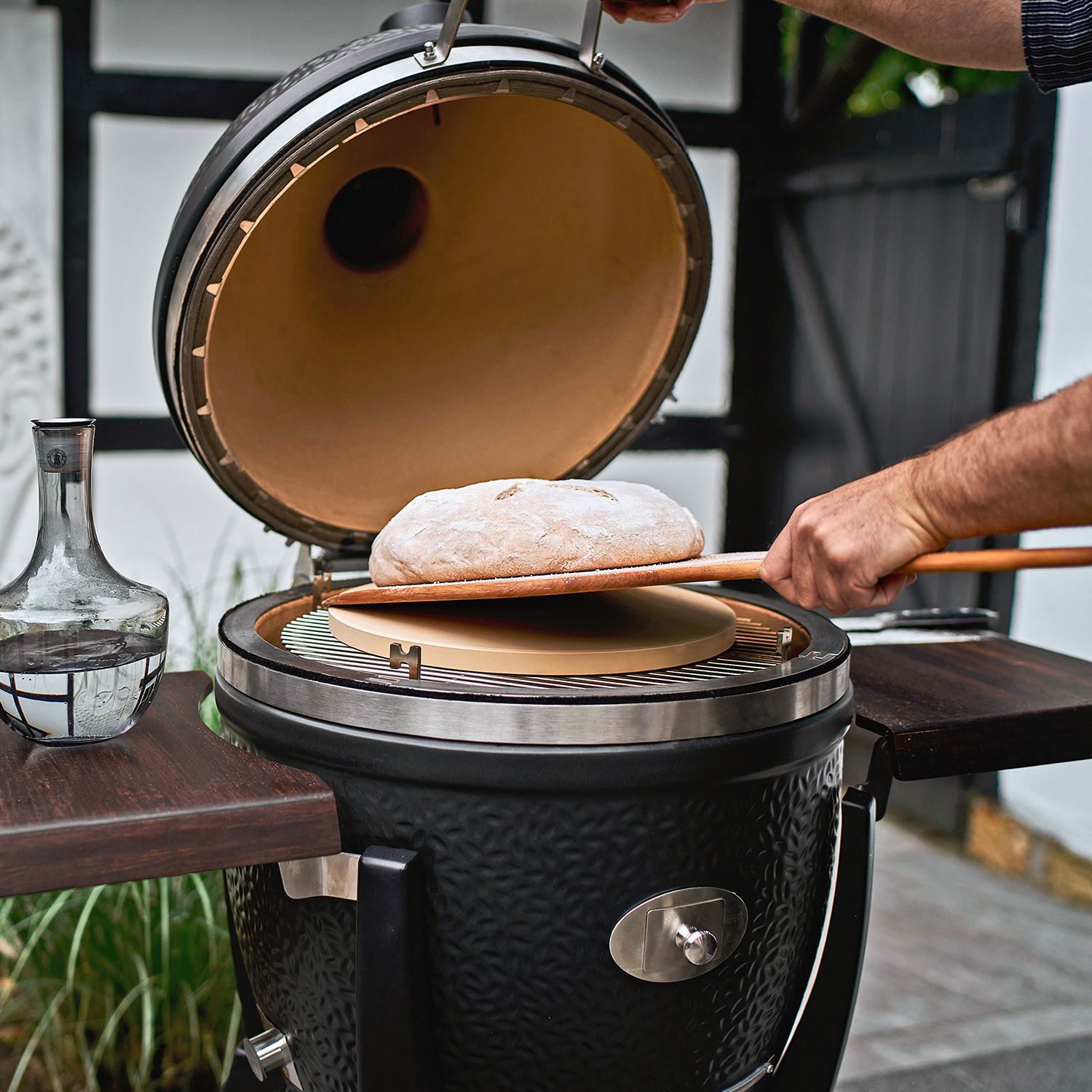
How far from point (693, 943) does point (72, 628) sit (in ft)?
2.34

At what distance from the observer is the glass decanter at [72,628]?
1060 millimetres

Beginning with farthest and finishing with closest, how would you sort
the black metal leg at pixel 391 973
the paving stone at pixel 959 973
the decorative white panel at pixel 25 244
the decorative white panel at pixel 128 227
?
the decorative white panel at pixel 128 227 → the decorative white panel at pixel 25 244 → the paving stone at pixel 959 973 → the black metal leg at pixel 391 973

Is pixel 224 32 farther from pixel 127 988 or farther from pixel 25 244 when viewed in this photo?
pixel 127 988

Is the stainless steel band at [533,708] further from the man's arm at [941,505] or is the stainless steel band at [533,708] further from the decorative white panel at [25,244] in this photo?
the decorative white panel at [25,244]

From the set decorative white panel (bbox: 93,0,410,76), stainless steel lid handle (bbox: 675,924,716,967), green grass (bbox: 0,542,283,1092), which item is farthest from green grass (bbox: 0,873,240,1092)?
decorative white panel (bbox: 93,0,410,76)

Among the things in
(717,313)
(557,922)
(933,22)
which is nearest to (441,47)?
(933,22)

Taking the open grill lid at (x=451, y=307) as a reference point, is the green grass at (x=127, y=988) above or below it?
below

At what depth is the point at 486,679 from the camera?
3.79 feet

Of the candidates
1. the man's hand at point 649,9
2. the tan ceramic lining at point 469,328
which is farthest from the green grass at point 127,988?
the man's hand at point 649,9

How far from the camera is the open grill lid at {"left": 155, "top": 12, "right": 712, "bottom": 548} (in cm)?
139

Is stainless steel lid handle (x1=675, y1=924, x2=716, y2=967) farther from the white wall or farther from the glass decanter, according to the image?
the white wall

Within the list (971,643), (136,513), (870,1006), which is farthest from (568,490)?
(136,513)

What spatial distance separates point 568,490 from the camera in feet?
4.18

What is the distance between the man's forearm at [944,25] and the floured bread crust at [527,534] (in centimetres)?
81
